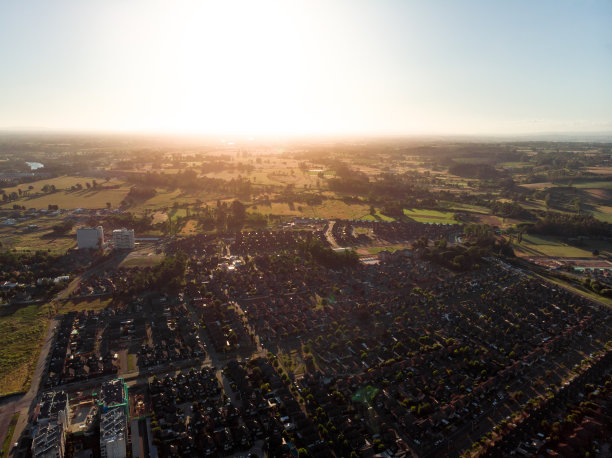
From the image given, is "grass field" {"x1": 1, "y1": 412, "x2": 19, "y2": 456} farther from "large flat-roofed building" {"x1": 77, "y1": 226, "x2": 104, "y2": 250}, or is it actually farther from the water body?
the water body

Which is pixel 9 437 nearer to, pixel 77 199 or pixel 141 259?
pixel 141 259

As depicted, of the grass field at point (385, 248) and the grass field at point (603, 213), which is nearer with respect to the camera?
the grass field at point (385, 248)

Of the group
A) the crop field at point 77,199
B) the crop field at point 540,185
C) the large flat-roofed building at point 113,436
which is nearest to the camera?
the large flat-roofed building at point 113,436

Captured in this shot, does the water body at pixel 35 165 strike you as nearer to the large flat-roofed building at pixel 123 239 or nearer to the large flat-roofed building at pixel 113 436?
the large flat-roofed building at pixel 123 239

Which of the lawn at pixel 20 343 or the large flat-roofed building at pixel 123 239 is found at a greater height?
the large flat-roofed building at pixel 123 239

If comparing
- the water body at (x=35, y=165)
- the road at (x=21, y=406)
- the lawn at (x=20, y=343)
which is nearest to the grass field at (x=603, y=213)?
the road at (x=21, y=406)

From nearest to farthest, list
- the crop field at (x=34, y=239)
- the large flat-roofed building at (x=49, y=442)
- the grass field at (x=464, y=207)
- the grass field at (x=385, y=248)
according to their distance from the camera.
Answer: the large flat-roofed building at (x=49, y=442), the crop field at (x=34, y=239), the grass field at (x=385, y=248), the grass field at (x=464, y=207)

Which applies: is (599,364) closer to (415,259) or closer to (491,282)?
(491,282)
